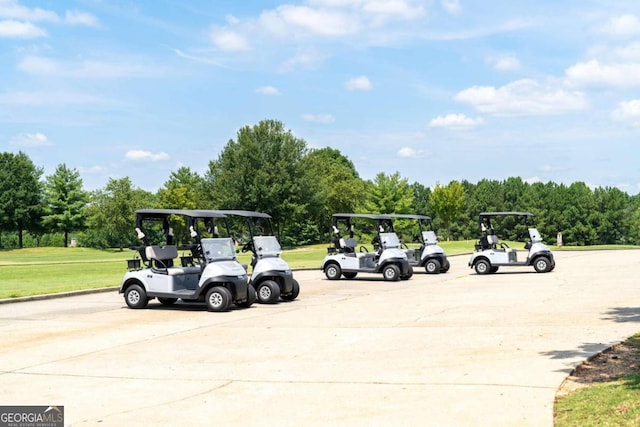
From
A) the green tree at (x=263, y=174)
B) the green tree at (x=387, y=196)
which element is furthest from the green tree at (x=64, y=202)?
the green tree at (x=387, y=196)

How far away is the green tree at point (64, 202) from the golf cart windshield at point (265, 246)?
→ 2365 inches

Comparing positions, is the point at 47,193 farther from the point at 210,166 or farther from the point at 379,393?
the point at 379,393

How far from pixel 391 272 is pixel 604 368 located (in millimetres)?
14569

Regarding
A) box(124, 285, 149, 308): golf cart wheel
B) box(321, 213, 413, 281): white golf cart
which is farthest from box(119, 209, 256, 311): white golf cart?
box(321, 213, 413, 281): white golf cart

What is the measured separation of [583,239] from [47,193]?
6695 centimetres

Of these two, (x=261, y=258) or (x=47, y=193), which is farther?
(x=47, y=193)

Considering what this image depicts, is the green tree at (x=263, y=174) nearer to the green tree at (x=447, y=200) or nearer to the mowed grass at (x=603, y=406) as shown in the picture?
the green tree at (x=447, y=200)

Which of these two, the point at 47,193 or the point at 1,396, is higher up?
the point at 47,193

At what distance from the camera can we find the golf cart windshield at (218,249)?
50.2 feet

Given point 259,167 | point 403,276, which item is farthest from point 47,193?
point 403,276

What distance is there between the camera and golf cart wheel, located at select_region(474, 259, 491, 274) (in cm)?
2517

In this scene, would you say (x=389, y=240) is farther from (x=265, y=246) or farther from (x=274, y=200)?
(x=274, y=200)

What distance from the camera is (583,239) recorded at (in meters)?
95.4

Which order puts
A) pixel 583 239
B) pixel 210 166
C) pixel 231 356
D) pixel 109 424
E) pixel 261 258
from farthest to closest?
pixel 583 239 < pixel 210 166 < pixel 261 258 < pixel 231 356 < pixel 109 424
